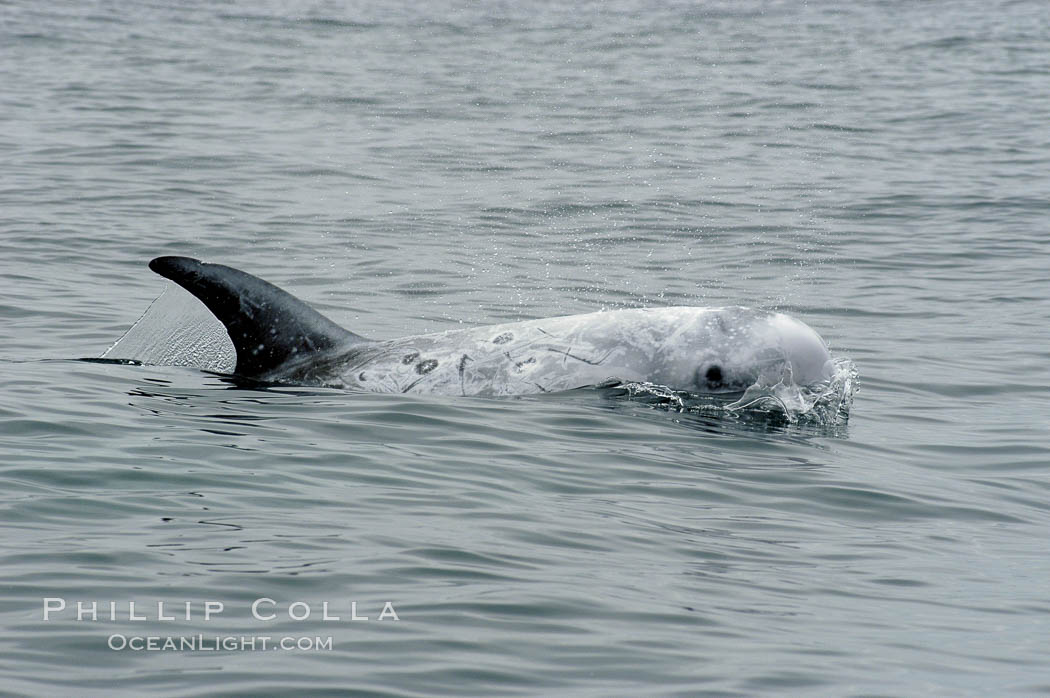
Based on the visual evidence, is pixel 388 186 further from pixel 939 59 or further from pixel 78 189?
pixel 939 59

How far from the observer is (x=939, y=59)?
36.9 m

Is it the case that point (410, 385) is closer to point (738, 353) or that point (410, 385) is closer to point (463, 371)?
point (463, 371)

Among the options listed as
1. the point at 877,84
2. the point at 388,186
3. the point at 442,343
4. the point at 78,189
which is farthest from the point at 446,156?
the point at 442,343

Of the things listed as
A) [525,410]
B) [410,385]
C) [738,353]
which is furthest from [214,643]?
[738,353]

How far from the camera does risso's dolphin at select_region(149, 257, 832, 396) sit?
34.1 ft

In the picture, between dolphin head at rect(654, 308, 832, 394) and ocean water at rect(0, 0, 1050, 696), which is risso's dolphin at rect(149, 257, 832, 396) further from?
ocean water at rect(0, 0, 1050, 696)

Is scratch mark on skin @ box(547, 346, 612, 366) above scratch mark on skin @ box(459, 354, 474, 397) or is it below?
above

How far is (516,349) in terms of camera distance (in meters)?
10.9

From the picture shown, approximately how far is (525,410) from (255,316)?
→ 2013mm

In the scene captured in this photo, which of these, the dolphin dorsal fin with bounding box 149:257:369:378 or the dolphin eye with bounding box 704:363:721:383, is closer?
the dolphin eye with bounding box 704:363:721:383

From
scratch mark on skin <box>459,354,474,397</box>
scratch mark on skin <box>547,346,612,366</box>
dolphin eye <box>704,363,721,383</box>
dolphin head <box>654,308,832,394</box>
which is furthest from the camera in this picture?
scratch mark on skin <box>459,354,474,397</box>

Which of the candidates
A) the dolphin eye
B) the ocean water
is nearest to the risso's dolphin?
the dolphin eye

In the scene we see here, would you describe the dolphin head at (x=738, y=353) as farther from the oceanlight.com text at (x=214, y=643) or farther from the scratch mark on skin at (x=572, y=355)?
the oceanlight.com text at (x=214, y=643)

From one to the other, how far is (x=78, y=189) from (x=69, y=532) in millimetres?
14876
